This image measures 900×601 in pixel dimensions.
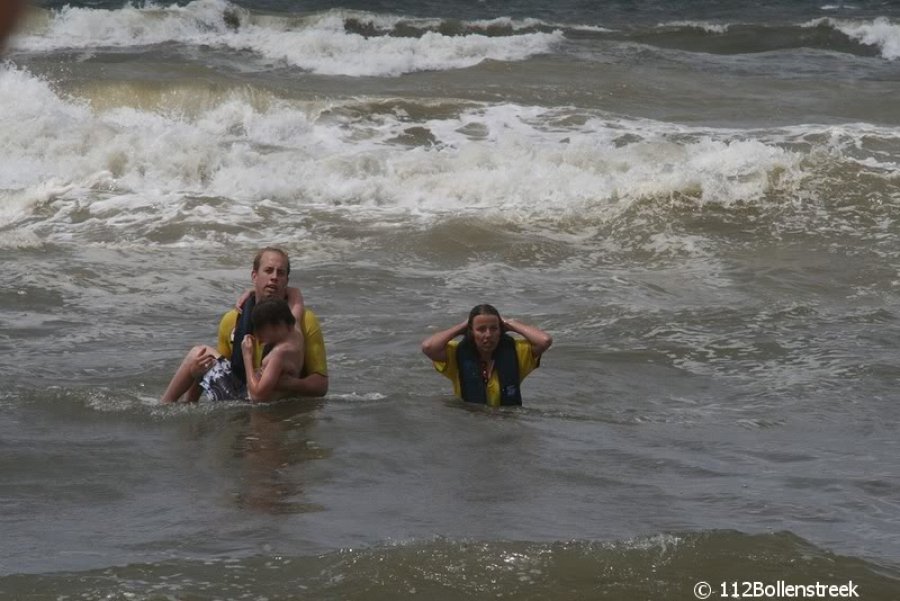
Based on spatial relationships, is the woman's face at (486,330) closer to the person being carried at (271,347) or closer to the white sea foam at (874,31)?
the person being carried at (271,347)

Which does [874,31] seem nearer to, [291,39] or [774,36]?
[774,36]

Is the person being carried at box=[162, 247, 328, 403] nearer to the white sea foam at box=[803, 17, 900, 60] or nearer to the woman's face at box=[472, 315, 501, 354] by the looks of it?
the woman's face at box=[472, 315, 501, 354]

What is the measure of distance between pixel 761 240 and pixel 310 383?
22.4ft

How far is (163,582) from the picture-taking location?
461 centimetres

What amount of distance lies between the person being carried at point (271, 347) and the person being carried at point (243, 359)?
0.12 feet

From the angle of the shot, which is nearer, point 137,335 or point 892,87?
point 137,335

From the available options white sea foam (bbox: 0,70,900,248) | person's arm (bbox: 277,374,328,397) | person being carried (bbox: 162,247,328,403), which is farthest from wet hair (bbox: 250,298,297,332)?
white sea foam (bbox: 0,70,900,248)

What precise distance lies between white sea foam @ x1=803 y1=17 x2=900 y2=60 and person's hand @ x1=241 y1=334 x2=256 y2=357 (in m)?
20.8

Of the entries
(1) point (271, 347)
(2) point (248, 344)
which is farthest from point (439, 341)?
(2) point (248, 344)

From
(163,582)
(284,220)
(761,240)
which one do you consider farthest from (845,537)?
(284,220)

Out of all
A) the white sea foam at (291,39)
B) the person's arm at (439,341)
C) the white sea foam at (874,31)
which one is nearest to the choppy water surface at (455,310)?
the white sea foam at (291,39)

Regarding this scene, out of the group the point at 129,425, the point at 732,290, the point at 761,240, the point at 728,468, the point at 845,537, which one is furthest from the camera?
the point at 761,240

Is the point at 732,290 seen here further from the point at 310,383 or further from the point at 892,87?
the point at 892,87

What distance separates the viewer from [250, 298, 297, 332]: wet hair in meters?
7.09
